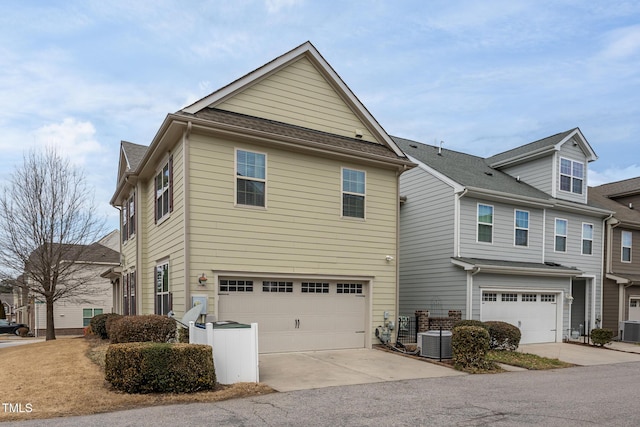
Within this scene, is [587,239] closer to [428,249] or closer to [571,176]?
[571,176]

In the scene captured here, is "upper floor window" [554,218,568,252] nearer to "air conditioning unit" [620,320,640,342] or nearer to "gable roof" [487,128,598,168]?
"gable roof" [487,128,598,168]

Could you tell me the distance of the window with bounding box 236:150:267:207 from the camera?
1226 centimetres

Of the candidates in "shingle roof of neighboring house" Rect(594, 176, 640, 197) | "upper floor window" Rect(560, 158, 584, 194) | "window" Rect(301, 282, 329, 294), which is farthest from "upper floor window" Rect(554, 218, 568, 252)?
"window" Rect(301, 282, 329, 294)

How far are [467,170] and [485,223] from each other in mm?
3315

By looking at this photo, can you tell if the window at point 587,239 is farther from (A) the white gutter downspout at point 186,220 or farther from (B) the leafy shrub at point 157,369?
(B) the leafy shrub at point 157,369

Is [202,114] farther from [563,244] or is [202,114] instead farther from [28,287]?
[563,244]

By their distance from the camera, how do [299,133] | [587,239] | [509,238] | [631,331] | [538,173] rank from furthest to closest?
1. [587,239]
2. [538,173]
3. [631,331]
4. [509,238]
5. [299,133]

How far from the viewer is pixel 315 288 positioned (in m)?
13.4

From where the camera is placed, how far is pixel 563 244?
2006cm

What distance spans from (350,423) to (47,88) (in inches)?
556

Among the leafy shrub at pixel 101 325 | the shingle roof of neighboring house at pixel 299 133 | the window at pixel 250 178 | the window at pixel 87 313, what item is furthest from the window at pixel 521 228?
the window at pixel 87 313

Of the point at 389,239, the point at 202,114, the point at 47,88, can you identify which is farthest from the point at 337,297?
the point at 47,88

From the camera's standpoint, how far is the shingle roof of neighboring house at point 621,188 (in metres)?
25.9

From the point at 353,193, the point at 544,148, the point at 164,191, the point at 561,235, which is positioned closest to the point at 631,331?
the point at 561,235
